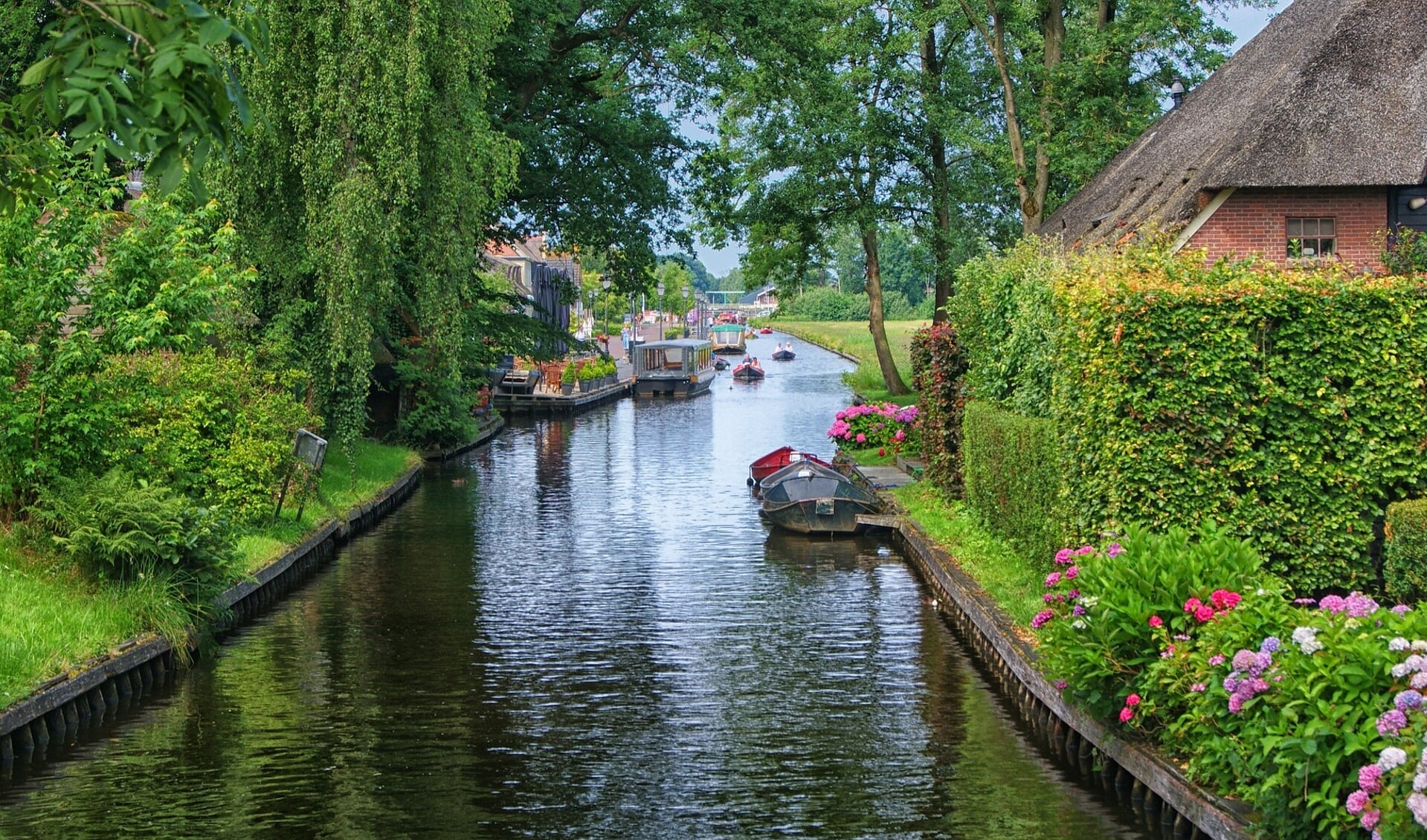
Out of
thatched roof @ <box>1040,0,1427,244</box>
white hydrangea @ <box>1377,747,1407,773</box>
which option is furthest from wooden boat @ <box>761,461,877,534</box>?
white hydrangea @ <box>1377,747,1407,773</box>

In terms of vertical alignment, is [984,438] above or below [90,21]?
below

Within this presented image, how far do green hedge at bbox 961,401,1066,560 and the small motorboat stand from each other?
66.5m

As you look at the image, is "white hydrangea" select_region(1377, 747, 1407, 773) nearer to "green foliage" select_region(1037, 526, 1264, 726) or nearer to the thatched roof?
"green foliage" select_region(1037, 526, 1264, 726)

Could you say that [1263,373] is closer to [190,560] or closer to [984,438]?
[984,438]

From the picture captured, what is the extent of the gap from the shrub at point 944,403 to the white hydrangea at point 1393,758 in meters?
18.2

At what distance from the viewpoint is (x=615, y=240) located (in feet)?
147

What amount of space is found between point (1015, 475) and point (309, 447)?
11.7 metres

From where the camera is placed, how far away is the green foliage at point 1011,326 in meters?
20.0

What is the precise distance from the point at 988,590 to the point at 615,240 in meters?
26.7

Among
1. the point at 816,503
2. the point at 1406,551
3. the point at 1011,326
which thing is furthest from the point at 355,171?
the point at 1406,551

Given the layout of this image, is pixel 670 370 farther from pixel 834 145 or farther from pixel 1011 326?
pixel 1011 326

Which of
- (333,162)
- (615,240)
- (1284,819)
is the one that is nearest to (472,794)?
(1284,819)

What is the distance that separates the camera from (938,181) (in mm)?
55031

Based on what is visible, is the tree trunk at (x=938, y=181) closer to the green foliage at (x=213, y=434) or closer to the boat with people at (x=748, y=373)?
the green foliage at (x=213, y=434)
